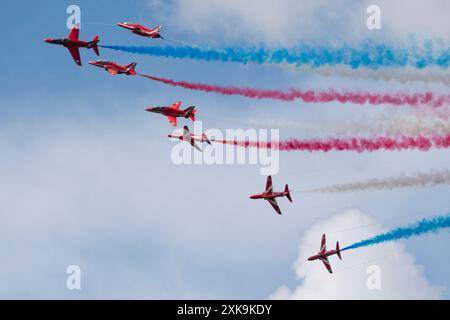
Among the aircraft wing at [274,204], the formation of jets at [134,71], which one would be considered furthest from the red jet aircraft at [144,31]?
the aircraft wing at [274,204]

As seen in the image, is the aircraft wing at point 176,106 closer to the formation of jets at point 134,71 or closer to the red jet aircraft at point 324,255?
the formation of jets at point 134,71

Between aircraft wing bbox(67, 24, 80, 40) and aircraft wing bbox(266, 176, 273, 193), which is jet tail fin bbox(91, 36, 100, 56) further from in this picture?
aircraft wing bbox(266, 176, 273, 193)

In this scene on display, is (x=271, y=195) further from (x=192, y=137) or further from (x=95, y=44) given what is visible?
A: (x=95, y=44)

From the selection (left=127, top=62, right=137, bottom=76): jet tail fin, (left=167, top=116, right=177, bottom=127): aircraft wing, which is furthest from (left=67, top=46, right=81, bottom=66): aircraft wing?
(left=167, top=116, right=177, bottom=127): aircraft wing

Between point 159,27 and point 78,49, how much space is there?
29.8ft

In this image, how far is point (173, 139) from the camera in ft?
330

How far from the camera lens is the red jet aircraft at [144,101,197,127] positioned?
95750 mm

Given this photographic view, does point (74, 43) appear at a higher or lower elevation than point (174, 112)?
higher

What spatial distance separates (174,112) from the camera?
96.6m

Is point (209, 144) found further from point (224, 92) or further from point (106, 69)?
point (106, 69)

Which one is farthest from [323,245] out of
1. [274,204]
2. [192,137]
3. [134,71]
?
[134,71]

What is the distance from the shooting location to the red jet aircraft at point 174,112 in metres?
95.8

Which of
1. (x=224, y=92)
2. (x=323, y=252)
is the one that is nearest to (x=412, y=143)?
(x=224, y=92)
